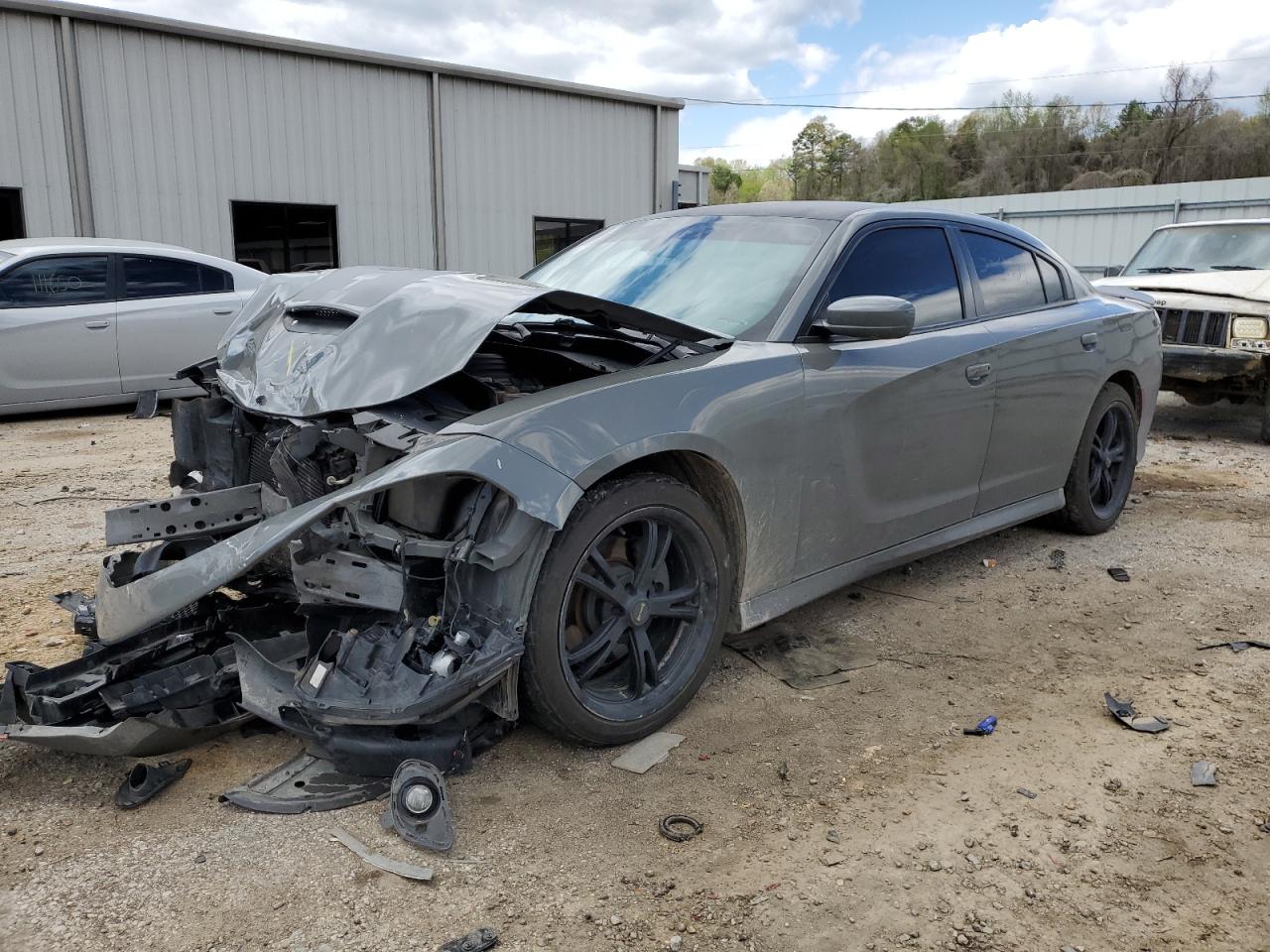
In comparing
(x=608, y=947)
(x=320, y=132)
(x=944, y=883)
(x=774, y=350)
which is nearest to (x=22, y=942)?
(x=608, y=947)

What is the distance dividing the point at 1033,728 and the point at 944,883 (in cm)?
100

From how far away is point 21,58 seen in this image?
1096 cm

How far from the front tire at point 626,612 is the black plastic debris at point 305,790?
0.50 metres

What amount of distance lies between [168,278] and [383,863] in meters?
7.72

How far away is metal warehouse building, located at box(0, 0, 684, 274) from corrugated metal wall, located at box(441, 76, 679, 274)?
3 centimetres

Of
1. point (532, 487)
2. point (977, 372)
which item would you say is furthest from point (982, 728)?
point (532, 487)

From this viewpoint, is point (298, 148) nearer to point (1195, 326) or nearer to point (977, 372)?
point (1195, 326)

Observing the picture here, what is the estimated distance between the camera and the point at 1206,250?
30.3 feet

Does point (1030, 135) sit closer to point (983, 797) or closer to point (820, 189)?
point (820, 189)

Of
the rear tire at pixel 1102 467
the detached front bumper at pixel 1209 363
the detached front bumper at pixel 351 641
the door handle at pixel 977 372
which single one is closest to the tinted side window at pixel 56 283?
the detached front bumper at pixel 351 641

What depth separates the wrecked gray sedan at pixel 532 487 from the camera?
2533mm

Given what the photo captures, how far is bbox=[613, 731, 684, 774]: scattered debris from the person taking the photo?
9.37 feet

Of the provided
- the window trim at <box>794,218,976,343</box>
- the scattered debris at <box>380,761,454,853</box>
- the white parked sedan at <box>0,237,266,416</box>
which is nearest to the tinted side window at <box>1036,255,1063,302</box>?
the window trim at <box>794,218,976,343</box>

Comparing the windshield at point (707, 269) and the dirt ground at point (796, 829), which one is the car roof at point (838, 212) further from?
the dirt ground at point (796, 829)
